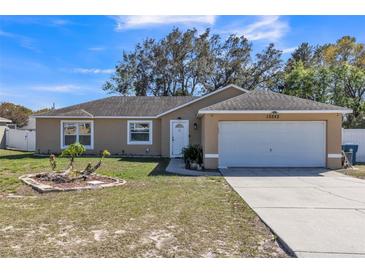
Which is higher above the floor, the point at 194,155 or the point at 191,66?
the point at 191,66

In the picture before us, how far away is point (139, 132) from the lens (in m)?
21.5

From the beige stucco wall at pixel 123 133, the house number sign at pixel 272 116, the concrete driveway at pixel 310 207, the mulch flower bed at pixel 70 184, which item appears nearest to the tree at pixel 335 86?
the beige stucco wall at pixel 123 133

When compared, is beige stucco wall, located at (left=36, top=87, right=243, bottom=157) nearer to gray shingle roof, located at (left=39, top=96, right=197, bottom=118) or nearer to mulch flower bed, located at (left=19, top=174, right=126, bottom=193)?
gray shingle roof, located at (left=39, top=96, right=197, bottom=118)

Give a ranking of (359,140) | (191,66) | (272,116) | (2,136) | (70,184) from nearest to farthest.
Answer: (70,184), (272,116), (359,140), (2,136), (191,66)

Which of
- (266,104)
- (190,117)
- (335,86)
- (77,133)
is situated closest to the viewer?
(266,104)

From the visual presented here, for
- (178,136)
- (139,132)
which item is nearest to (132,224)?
(178,136)

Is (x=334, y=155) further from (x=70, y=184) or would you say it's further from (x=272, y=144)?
(x=70, y=184)

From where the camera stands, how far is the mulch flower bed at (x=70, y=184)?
9125 millimetres

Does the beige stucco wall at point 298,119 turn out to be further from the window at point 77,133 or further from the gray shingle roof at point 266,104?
the window at point 77,133

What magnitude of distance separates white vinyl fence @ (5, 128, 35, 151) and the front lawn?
57.6 feet

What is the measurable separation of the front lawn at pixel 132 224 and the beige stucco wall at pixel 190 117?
419 inches

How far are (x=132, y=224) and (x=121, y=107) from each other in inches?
677

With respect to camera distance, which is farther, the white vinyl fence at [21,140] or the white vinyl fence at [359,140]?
the white vinyl fence at [21,140]
